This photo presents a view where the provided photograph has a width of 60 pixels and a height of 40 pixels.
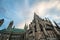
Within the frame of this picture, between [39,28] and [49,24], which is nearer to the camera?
[39,28]

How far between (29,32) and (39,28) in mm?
5220

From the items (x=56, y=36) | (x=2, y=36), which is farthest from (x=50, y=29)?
(x=2, y=36)

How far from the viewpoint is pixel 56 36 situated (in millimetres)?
35906

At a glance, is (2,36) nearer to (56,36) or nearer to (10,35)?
(10,35)

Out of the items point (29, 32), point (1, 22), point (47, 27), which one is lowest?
point (29, 32)

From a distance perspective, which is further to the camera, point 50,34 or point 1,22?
point 1,22

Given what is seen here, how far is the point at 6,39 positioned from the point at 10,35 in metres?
2.64

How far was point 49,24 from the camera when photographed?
41750 mm

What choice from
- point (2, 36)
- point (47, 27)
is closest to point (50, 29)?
point (47, 27)

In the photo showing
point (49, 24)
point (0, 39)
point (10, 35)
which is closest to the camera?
point (0, 39)

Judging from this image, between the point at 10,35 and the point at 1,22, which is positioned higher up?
the point at 1,22

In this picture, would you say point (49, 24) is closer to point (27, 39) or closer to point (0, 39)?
point (27, 39)

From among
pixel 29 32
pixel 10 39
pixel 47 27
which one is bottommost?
pixel 10 39

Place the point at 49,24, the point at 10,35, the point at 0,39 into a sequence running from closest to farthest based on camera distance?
the point at 0,39 → the point at 10,35 → the point at 49,24
